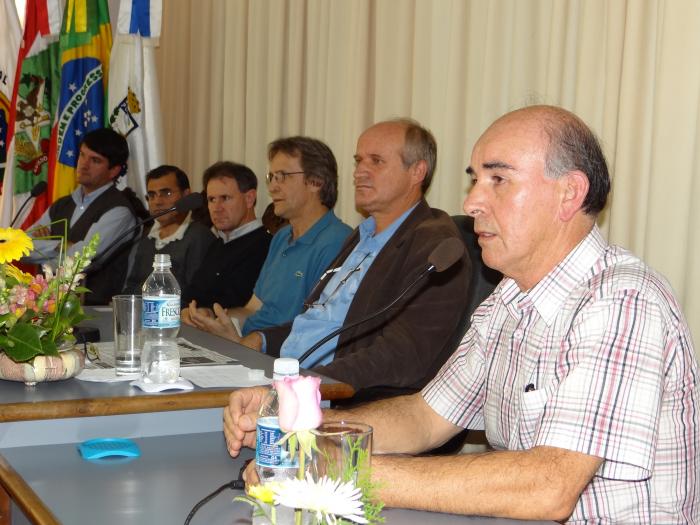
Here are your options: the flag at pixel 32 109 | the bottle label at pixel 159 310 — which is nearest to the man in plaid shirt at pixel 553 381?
the bottle label at pixel 159 310

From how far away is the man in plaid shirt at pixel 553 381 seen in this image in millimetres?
1296

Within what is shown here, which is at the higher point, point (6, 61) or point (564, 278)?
point (6, 61)

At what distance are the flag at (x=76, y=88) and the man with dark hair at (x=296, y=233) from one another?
2053 mm

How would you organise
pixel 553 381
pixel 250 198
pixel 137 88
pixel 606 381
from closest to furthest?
pixel 606 381
pixel 553 381
pixel 250 198
pixel 137 88

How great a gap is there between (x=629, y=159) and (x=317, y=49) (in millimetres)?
2089

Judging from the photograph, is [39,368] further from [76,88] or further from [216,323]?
[76,88]

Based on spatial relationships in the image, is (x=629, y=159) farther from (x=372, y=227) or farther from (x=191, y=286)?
(x=191, y=286)

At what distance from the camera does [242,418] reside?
1550 millimetres

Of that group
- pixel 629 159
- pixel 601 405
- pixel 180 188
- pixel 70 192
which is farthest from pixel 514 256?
pixel 70 192

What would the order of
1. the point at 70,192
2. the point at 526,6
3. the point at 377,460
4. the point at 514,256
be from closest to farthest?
the point at 377,460 < the point at 514,256 < the point at 526,6 < the point at 70,192

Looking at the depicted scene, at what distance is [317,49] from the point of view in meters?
4.28

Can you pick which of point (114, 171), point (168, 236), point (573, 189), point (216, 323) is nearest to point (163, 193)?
point (168, 236)

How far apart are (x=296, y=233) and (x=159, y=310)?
5.96ft

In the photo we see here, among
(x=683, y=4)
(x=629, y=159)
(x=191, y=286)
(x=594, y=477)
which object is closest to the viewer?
(x=594, y=477)
